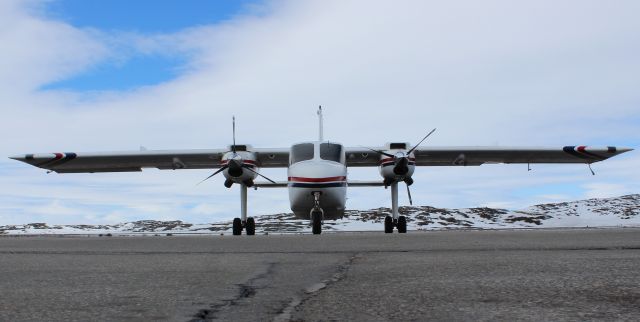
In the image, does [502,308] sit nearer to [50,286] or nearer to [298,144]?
[50,286]

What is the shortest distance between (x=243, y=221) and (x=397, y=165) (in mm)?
6619

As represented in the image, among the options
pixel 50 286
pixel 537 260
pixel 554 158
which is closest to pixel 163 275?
pixel 50 286

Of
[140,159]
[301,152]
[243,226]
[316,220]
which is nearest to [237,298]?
[316,220]

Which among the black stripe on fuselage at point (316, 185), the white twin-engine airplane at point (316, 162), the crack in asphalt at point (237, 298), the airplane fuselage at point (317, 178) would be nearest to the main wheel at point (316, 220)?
the white twin-engine airplane at point (316, 162)

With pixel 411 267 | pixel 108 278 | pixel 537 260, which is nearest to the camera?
pixel 108 278

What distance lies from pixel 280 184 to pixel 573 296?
746 inches

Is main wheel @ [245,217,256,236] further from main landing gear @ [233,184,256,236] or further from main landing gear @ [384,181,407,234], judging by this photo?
main landing gear @ [384,181,407,234]

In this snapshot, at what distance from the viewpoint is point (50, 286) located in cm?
402

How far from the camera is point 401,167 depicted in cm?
2183

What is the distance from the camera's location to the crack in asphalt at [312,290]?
2.73 metres

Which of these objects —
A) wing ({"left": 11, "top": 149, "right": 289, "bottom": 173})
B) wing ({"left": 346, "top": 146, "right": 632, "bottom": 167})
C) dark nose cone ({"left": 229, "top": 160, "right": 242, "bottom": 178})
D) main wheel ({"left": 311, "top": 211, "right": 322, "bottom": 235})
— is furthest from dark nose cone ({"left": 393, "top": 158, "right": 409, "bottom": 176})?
dark nose cone ({"left": 229, "top": 160, "right": 242, "bottom": 178})

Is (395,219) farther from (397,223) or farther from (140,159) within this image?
(140,159)

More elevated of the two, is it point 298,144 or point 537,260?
point 298,144

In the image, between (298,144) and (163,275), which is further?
(298,144)
